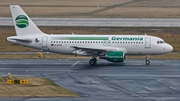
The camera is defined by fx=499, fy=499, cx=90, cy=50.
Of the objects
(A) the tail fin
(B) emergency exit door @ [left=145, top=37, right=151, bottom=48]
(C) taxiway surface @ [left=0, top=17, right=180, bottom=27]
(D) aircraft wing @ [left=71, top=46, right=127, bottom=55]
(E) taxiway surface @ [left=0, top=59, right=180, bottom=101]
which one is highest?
(C) taxiway surface @ [left=0, top=17, right=180, bottom=27]

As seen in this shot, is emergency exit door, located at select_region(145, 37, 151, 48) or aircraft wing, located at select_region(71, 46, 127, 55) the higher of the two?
emergency exit door, located at select_region(145, 37, 151, 48)

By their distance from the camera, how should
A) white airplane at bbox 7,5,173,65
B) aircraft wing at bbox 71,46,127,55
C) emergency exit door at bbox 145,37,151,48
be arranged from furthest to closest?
emergency exit door at bbox 145,37,151,48 → white airplane at bbox 7,5,173,65 → aircraft wing at bbox 71,46,127,55

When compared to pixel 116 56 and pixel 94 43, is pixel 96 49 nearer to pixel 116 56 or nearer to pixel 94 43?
pixel 94 43

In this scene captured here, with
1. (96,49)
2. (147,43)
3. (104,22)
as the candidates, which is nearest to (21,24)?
(96,49)

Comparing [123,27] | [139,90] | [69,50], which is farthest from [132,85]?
[123,27]

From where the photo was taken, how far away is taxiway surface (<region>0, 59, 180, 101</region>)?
139 ft

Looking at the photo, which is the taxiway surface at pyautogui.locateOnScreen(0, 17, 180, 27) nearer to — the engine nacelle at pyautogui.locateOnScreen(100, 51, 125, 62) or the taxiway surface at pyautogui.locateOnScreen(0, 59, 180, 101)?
the taxiway surface at pyautogui.locateOnScreen(0, 59, 180, 101)

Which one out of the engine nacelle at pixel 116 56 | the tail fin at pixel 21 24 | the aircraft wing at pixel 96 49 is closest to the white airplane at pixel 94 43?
the aircraft wing at pixel 96 49

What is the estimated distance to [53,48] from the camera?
62.4 metres

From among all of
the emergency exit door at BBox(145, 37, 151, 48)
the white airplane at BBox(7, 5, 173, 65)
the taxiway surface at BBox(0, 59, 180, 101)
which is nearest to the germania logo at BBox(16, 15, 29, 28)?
the white airplane at BBox(7, 5, 173, 65)

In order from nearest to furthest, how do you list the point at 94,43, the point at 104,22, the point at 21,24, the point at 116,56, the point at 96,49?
the point at 116,56 → the point at 96,49 → the point at 94,43 → the point at 21,24 → the point at 104,22

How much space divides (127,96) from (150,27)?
6086cm

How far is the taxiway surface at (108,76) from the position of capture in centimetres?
4239

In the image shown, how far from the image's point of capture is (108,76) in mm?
52719
